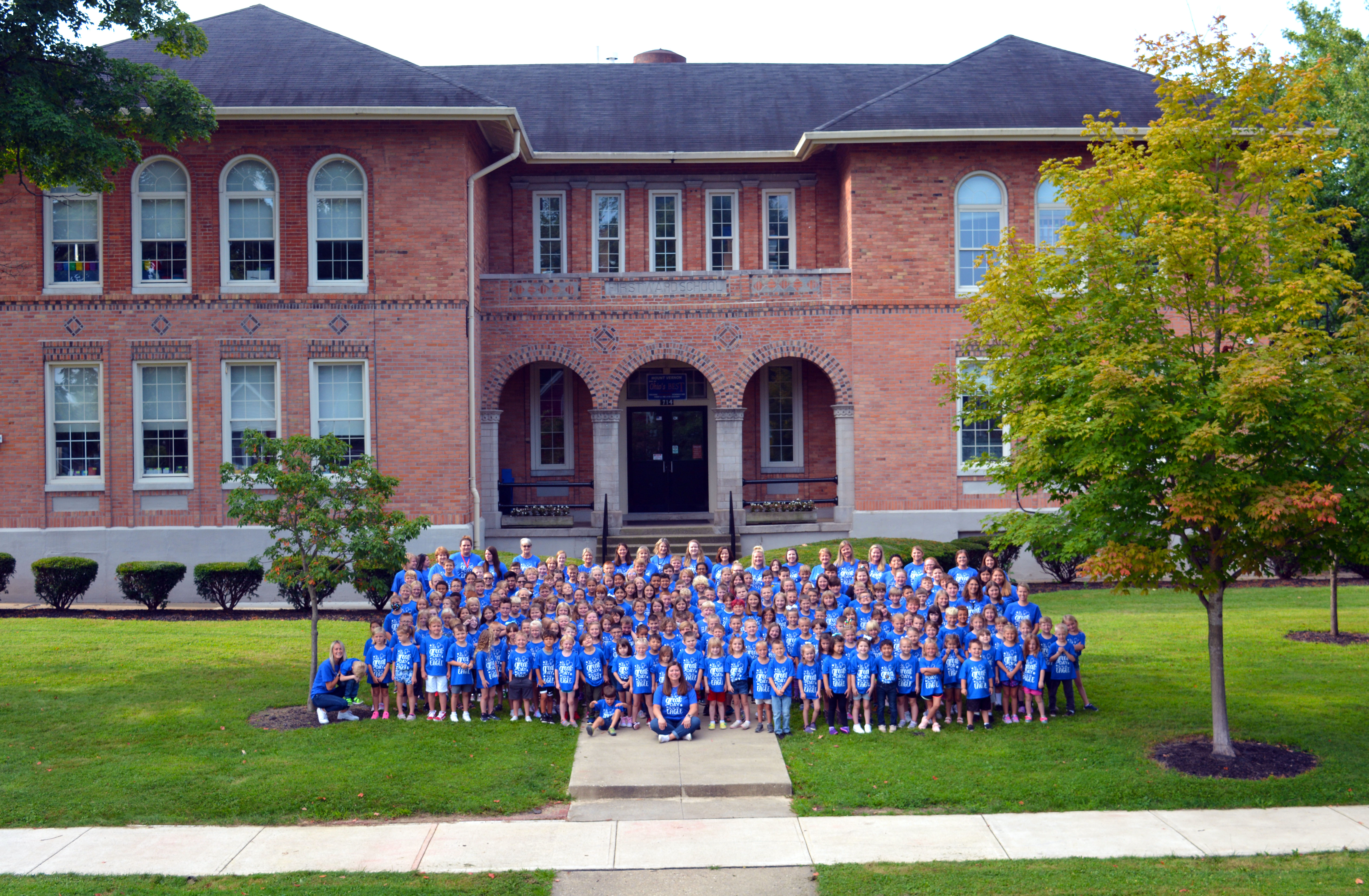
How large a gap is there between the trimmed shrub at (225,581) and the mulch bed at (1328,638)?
16.1 metres

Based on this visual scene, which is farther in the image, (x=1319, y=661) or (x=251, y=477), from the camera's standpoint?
(x=1319, y=661)

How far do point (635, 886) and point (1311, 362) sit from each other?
740 cm

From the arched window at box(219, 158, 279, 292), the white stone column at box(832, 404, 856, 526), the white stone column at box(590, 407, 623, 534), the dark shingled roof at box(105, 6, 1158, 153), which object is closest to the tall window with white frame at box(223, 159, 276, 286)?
the arched window at box(219, 158, 279, 292)

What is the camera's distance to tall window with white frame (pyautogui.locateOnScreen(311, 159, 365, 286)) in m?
19.6

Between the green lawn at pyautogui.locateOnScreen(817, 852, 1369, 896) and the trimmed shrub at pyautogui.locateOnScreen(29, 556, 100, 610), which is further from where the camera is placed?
the trimmed shrub at pyautogui.locateOnScreen(29, 556, 100, 610)

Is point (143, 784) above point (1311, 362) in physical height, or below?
below

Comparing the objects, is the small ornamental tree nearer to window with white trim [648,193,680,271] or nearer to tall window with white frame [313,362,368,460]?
tall window with white frame [313,362,368,460]

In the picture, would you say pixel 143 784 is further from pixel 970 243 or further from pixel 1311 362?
pixel 970 243

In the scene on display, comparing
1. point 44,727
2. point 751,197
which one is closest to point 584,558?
point 44,727

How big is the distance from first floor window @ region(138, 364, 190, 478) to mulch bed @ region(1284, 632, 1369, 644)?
18.5 m

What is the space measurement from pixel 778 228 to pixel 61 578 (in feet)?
49.5

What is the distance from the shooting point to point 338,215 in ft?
64.4

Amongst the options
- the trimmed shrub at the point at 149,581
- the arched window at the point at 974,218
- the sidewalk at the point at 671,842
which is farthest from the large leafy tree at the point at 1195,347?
the trimmed shrub at the point at 149,581

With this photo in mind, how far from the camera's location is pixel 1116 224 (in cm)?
1016
